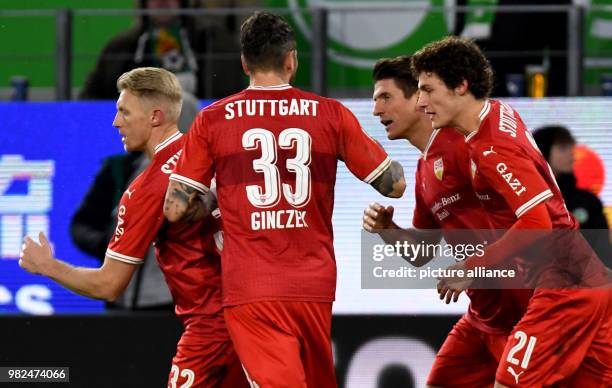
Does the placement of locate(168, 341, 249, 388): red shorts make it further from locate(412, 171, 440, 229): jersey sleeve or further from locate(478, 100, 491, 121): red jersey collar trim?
locate(478, 100, 491, 121): red jersey collar trim

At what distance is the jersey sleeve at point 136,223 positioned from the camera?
6.16 m

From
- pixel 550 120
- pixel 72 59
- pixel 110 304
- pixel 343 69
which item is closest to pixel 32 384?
pixel 110 304

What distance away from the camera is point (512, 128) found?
237 inches

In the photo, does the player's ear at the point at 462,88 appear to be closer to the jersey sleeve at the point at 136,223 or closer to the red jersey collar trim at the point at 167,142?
the red jersey collar trim at the point at 167,142

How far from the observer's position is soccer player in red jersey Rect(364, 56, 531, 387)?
6461 mm

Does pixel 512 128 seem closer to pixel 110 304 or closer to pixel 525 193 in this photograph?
pixel 525 193

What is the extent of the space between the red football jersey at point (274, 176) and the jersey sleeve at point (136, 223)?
1.38 ft

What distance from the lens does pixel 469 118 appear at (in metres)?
6.10

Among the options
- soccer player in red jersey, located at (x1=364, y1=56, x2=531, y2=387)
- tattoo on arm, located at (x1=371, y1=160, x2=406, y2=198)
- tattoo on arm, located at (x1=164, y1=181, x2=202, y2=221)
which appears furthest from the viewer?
soccer player in red jersey, located at (x1=364, y1=56, x2=531, y2=387)

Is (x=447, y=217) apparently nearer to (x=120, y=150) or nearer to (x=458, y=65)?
(x=458, y=65)

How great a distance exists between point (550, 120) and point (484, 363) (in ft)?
8.22

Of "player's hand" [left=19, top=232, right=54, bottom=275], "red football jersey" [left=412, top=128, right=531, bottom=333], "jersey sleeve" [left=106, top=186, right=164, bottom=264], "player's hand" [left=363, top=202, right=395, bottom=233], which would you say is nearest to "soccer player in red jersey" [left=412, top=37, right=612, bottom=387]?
"red football jersey" [left=412, top=128, right=531, bottom=333]

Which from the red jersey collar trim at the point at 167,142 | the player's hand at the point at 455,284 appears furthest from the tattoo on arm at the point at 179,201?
the player's hand at the point at 455,284

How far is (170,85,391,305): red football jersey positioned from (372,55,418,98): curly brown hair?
46.1 inches
